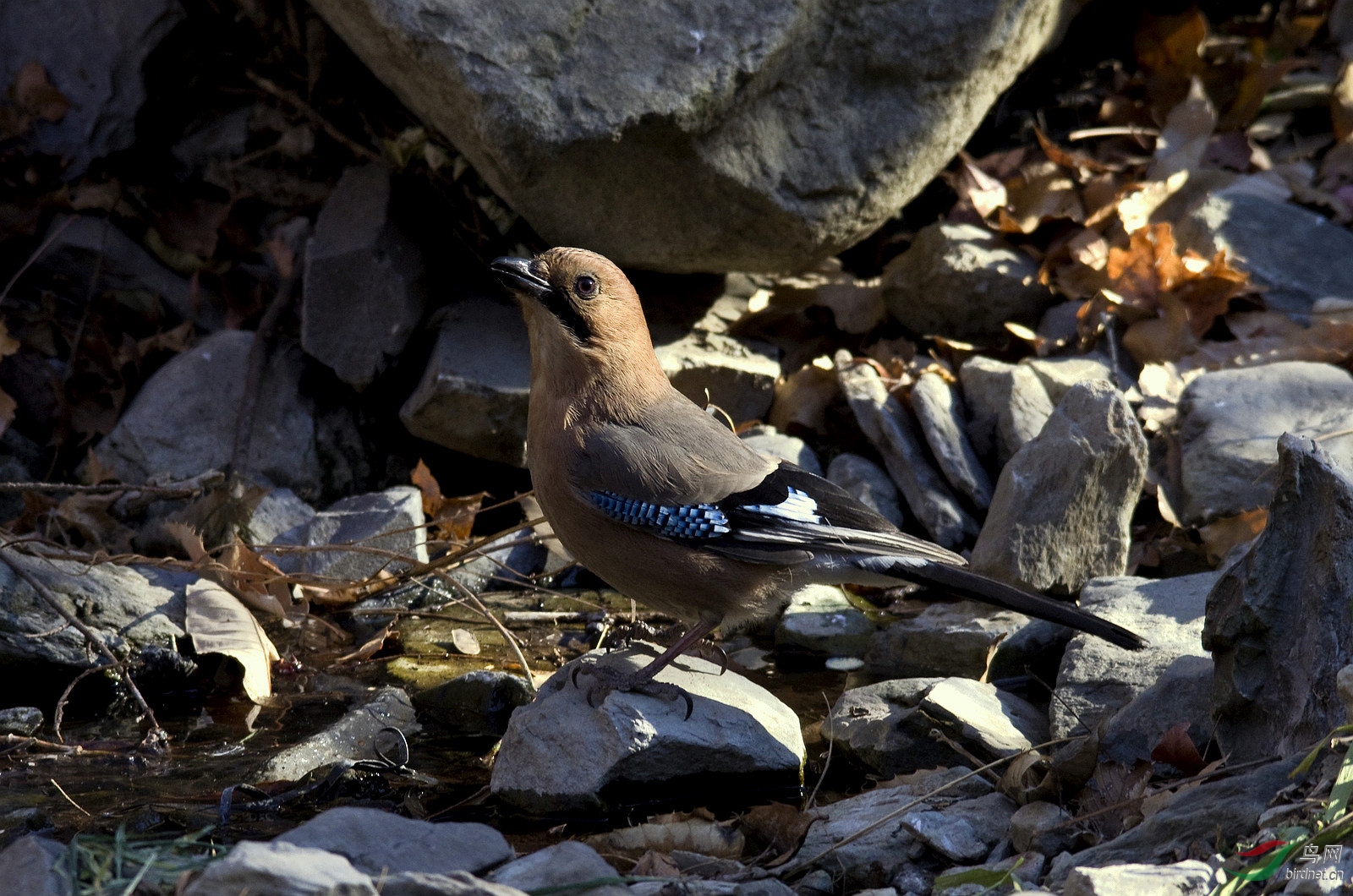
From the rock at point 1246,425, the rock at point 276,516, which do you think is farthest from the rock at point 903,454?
the rock at point 276,516

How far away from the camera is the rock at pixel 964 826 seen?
325cm

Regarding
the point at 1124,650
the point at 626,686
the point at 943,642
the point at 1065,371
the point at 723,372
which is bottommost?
the point at 943,642

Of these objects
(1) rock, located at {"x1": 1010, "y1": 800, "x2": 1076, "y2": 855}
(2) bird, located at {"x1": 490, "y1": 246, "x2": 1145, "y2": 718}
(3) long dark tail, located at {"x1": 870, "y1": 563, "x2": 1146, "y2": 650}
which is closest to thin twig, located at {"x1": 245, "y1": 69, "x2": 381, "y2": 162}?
(2) bird, located at {"x1": 490, "y1": 246, "x2": 1145, "y2": 718}

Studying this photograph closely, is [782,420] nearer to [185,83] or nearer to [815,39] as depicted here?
[815,39]

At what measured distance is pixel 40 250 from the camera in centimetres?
635

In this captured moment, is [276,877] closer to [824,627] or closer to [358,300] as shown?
[824,627]

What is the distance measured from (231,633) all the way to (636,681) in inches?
65.9

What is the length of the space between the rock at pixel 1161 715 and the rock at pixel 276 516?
352 centimetres

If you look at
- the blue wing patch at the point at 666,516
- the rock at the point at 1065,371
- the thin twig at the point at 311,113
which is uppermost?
the thin twig at the point at 311,113

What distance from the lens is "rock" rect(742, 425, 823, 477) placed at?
229 inches

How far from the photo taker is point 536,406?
4359 mm

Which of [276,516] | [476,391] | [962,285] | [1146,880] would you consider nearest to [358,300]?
[476,391]

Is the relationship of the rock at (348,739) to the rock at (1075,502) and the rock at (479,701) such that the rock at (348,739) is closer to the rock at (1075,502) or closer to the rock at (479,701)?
the rock at (479,701)

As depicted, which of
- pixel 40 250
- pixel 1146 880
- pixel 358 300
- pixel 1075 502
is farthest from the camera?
pixel 40 250
